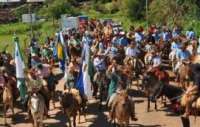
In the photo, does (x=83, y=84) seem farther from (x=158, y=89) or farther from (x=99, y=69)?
(x=158, y=89)

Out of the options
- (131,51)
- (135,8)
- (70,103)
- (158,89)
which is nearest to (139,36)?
(131,51)

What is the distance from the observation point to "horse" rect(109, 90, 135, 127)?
17891 mm

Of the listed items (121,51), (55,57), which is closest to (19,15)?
(55,57)

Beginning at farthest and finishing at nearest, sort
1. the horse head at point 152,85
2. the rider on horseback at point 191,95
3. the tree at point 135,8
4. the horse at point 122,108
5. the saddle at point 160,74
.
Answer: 1. the tree at point 135,8
2. the saddle at point 160,74
3. the horse head at point 152,85
4. the horse at point 122,108
5. the rider on horseback at point 191,95

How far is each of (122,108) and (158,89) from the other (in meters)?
2.19

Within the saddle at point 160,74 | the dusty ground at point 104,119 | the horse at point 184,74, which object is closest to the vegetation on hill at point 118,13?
the horse at point 184,74

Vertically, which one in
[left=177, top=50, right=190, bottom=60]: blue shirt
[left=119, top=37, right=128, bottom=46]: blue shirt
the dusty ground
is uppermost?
[left=119, top=37, right=128, bottom=46]: blue shirt

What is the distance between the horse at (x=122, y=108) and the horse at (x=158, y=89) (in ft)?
5.08

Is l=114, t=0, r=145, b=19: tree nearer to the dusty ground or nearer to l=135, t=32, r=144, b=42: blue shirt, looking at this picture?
l=135, t=32, r=144, b=42: blue shirt

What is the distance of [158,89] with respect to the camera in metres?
19.5

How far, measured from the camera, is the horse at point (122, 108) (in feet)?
58.7

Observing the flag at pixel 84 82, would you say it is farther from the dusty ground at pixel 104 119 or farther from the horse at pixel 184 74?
the horse at pixel 184 74

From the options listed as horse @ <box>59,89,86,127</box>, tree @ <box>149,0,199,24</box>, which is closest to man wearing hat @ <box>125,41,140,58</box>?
horse @ <box>59,89,86,127</box>

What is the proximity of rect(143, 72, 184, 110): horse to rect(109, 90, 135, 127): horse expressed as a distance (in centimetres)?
155
